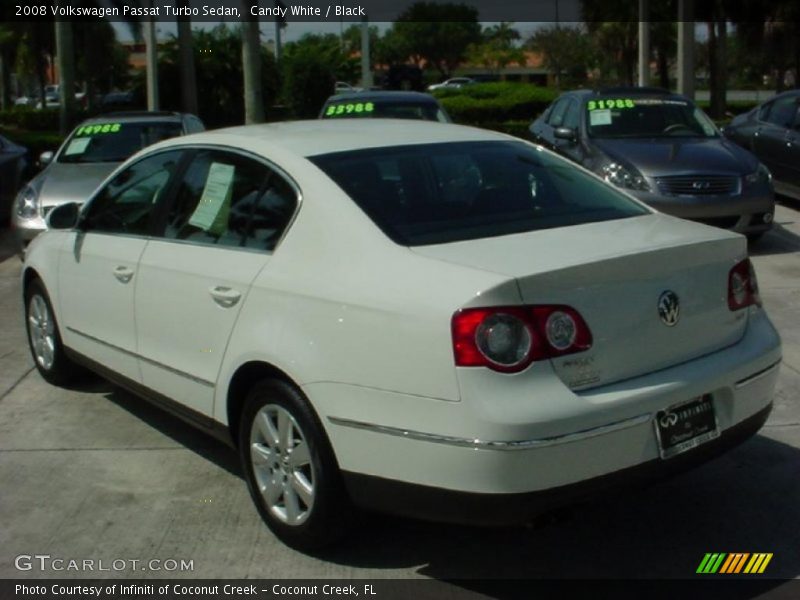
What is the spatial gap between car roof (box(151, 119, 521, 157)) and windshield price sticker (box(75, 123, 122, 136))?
269 inches

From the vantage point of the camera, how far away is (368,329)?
3.64 meters

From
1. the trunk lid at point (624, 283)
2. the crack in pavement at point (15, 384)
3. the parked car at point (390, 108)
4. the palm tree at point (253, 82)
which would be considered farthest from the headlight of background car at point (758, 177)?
the palm tree at point (253, 82)

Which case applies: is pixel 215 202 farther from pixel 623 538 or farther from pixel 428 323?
pixel 623 538

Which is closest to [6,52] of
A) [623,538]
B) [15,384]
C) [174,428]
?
[15,384]

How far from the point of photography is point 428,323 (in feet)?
11.4

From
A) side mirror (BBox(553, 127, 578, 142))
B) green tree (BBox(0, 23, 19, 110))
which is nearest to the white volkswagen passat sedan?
side mirror (BBox(553, 127, 578, 142))

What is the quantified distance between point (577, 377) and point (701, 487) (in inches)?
61.8

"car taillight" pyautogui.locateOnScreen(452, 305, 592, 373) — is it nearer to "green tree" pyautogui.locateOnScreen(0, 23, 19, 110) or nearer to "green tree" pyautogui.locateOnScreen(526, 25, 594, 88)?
"green tree" pyautogui.locateOnScreen(0, 23, 19, 110)

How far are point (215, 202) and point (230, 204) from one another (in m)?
0.12

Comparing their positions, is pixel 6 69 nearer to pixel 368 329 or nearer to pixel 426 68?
pixel 426 68

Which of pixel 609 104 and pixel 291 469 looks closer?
pixel 291 469

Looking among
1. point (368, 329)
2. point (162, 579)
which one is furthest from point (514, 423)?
point (162, 579)

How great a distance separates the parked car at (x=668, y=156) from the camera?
32.5 ft

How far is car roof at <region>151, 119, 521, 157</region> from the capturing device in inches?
178
